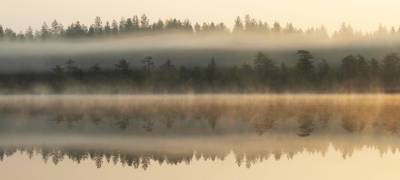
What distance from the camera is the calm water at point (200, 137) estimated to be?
169 inches

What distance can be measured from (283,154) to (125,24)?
1337 millimetres

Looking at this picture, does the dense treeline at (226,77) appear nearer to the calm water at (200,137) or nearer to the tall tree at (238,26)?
the calm water at (200,137)

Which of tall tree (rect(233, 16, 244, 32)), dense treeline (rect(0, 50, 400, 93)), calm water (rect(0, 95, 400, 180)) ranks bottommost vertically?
calm water (rect(0, 95, 400, 180))

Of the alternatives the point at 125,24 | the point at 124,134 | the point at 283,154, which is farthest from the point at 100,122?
the point at 283,154

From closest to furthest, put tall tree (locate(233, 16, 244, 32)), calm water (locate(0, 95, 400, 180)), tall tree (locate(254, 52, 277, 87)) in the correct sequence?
calm water (locate(0, 95, 400, 180)) → tall tree (locate(233, 16, 244, 32)) → tall tree (locate(254, 52, 277, 87))

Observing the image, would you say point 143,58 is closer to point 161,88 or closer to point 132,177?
point 161,88

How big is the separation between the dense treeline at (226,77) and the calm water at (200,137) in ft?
0.26

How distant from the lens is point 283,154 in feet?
14.8

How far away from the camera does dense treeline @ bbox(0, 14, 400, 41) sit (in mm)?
4945

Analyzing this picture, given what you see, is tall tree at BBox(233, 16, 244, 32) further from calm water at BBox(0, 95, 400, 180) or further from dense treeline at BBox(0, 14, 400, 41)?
calm water at BBox(0, 95, 400, 180)

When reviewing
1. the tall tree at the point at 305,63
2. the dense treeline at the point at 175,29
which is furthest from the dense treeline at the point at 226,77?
the dense treeline at the point at 175,29

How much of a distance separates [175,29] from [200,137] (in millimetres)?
730

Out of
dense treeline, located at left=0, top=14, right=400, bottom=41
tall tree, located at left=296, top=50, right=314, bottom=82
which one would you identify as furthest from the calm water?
dense treeline, located at left=0, top=14, right=400, bottom=41

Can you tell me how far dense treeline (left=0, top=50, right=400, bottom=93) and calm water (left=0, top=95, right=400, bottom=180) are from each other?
0.26 feet
